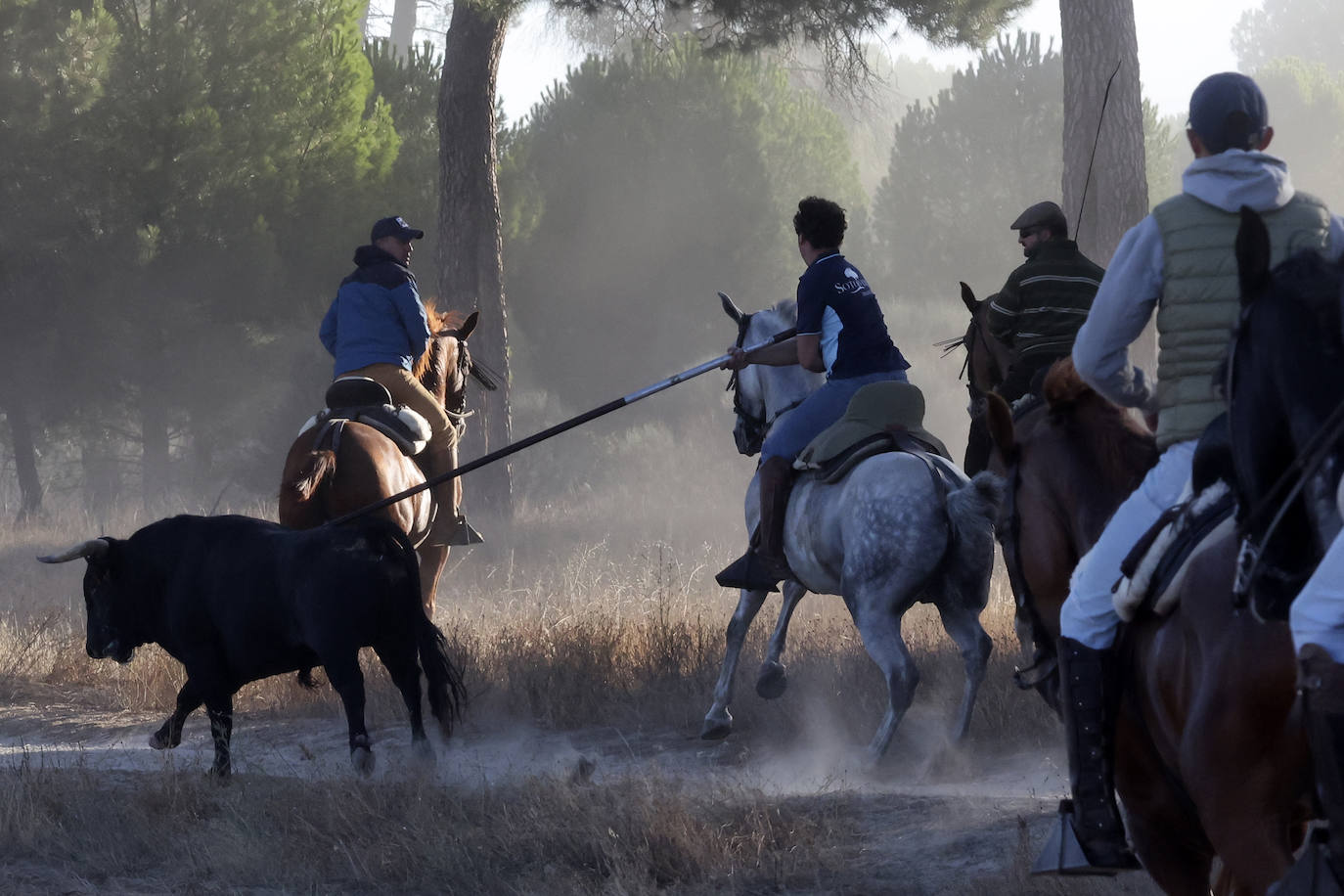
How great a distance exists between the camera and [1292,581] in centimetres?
278

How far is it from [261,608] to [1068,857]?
4600mm

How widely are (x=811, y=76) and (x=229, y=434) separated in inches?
796

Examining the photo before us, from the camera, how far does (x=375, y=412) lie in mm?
9352

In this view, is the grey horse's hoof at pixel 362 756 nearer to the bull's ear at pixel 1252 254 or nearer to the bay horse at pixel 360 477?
the bay horse at pixel 360 477

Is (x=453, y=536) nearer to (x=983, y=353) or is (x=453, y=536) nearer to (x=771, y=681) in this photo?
(x=771, y=681)

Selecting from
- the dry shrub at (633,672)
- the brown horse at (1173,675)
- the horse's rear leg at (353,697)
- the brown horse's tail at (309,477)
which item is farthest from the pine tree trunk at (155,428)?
the brown horse at (1173,675)

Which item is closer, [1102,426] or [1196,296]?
[1196,296]

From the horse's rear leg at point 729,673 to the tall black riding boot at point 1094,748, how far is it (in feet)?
15.1

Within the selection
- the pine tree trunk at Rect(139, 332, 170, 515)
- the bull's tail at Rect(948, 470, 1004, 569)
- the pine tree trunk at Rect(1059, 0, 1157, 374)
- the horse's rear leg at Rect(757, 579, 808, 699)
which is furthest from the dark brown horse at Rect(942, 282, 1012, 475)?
the pine tree trunk at Rect(139, 332, 170, 515)

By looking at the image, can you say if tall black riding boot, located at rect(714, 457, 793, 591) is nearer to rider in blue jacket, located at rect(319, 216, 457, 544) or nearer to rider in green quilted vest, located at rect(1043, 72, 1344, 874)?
rider in blue jacket, located at rect(319, 216, 457, 544)

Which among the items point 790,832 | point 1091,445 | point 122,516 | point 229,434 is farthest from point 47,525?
point 1091,445

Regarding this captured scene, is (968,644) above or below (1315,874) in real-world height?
above

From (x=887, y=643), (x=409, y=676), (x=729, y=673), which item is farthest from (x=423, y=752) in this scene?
(x=887, y=643)

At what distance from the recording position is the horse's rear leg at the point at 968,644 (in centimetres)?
729
